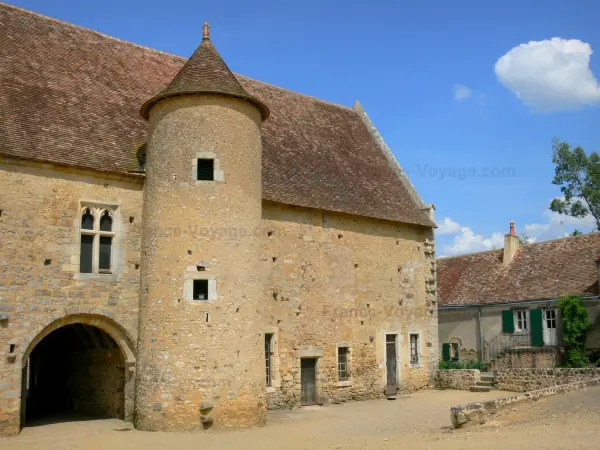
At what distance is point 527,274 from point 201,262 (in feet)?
58.4

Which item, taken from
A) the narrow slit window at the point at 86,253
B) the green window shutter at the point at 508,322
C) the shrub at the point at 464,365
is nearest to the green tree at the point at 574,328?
the green window shutter at the point at 508,322

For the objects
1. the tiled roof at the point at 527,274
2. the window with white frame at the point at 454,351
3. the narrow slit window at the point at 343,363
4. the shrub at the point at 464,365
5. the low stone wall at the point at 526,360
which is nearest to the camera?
the narrow slit window at the point at 343,363

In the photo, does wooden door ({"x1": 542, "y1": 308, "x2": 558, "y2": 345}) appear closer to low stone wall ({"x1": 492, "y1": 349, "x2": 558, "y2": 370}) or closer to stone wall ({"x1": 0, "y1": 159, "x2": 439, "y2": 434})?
low stone wall ({"x1": 492, "y1": 349, "x2": 558, "y2": 370})

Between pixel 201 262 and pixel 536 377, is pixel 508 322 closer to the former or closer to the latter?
pixel 536 377

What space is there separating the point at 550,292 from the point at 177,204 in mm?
17333

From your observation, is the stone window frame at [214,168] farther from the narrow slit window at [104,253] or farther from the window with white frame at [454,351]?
the window with white frame at [454,351]

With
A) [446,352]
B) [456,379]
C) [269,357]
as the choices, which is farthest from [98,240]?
[446,352]

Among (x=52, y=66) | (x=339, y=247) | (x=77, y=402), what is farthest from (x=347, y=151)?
(x=77, y=402)

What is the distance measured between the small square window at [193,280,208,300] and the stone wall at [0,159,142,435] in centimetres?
170

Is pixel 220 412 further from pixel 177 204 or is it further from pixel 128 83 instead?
pixel 128 83

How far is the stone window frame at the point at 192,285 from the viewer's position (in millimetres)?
14719

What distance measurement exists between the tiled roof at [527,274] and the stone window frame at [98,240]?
1777cm

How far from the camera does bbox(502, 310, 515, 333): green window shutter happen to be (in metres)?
26.5

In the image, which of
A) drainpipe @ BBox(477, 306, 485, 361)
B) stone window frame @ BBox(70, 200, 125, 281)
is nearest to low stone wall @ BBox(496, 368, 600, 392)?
drainpipe @ BBox(477, 306, 485, 361)
